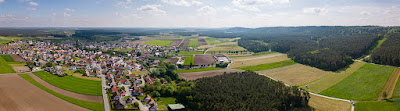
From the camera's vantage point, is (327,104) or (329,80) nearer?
(327,104)

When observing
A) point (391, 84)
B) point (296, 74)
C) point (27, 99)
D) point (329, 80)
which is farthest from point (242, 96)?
point (391, 84)

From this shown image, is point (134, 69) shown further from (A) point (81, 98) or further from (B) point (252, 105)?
(B) point (252, 105)

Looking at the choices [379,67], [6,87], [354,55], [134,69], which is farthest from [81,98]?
[354,55]

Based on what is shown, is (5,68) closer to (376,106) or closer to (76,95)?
(76,95)

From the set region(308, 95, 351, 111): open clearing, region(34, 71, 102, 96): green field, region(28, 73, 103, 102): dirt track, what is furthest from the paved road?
region(308, 95, 351, 111): open clearing

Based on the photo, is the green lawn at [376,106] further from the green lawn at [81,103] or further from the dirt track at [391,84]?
the green lawn at [81,103]

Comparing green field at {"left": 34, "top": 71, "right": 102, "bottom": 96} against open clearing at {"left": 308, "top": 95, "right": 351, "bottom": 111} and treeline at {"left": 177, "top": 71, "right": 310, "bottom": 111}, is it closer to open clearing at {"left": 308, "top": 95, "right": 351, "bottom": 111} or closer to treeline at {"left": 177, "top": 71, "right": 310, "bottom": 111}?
treeline at {"left": 177, "top": 71, "right": 310, "bottom": 111}
